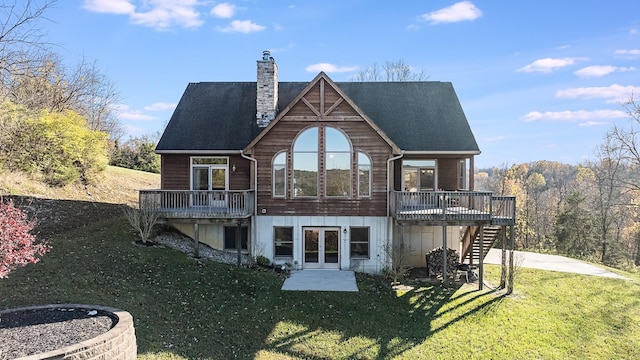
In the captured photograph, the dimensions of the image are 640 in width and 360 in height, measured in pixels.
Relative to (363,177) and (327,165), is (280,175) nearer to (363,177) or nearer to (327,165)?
(327,165)

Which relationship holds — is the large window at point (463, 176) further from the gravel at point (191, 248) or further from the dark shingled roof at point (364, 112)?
the gravel at point (191, 248)

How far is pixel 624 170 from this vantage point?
3341cm

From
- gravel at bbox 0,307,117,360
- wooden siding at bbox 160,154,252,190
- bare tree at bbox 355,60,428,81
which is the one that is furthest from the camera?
bare tree at bbox 355,60,428,81

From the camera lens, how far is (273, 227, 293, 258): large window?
1580 cm

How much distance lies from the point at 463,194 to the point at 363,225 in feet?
12.6

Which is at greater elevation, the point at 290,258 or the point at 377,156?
the point at 377,156

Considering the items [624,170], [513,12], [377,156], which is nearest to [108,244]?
[377,156]

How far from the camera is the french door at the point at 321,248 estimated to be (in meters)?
15.7

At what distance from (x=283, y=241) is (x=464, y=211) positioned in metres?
6.93

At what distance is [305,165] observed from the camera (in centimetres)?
1569

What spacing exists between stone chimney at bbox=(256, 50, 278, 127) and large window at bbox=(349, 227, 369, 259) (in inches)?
236

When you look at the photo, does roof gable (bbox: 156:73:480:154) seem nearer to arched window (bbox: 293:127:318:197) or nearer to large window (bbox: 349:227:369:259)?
arched window (bbox: 293:127:318:197)

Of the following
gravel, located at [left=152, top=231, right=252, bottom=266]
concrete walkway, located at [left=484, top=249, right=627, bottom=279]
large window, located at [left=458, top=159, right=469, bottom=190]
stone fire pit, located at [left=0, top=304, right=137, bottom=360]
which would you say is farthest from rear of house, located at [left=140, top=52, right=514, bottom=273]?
stone fire pit, located at [left=0, top=304, right=137, bottom=360]

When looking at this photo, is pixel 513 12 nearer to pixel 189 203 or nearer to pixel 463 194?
pixel 463 194
